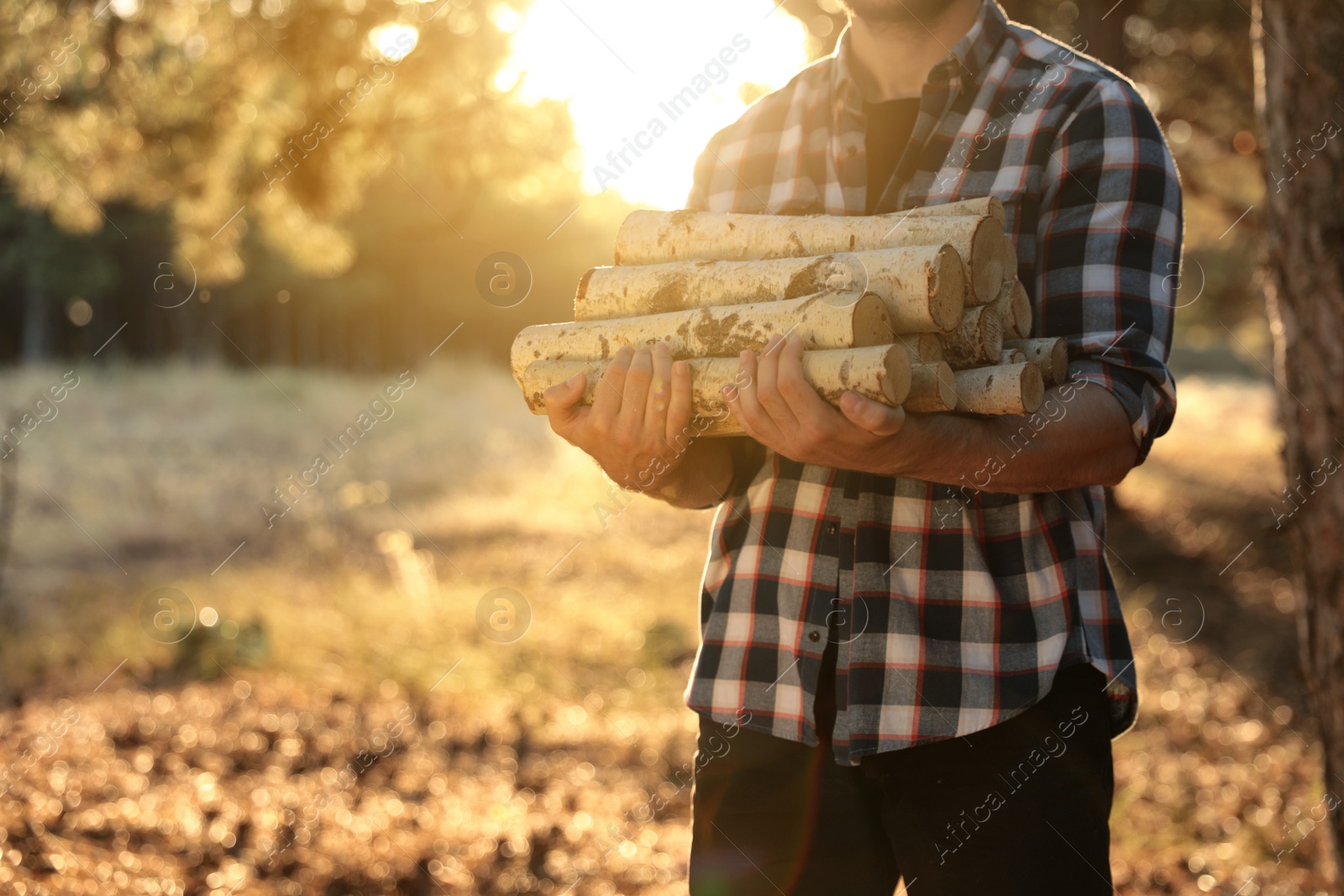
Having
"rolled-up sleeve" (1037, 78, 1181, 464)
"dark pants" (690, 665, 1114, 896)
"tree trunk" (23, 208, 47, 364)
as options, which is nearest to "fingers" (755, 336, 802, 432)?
"rolled-up sleeve" (1037, 78, 1181, 464)

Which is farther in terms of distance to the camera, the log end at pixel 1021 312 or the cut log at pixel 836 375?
the log end at pixel 1021 312

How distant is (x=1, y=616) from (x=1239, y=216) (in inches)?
409

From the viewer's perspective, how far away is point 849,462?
1.46 metres

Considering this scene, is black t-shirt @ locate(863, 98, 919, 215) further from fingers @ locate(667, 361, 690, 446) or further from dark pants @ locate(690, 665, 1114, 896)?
dark pants @ locate(690, 665, 1114, 896)

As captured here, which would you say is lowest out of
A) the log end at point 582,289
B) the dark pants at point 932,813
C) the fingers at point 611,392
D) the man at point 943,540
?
the dark pants at point 932,813

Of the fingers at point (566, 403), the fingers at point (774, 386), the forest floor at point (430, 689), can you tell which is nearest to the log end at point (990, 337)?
the fingers at point (774, 386)

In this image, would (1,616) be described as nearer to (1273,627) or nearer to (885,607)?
(885,607)

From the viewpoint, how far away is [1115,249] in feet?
5.19

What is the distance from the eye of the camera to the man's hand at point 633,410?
59.8 inches

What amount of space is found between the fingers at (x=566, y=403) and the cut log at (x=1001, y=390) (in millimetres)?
→ 605

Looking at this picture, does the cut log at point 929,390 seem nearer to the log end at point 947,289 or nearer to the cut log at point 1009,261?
the log end at point 947,289

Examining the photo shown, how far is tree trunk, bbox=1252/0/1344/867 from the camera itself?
2518 mm

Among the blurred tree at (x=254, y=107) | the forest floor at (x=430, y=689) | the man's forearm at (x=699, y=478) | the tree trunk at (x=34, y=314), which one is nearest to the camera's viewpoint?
the man's forearm at (x=699, y=478)

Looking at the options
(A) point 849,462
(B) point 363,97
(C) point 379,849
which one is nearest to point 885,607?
(A) point 849,462
